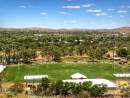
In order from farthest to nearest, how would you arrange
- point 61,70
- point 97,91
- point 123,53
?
point 123,53 → point 61,70 → point 97,91

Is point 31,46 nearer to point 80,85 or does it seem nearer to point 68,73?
point 68,73

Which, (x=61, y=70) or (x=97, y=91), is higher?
(x=97, y=91)

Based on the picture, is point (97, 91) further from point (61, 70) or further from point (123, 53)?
point (123, 53)

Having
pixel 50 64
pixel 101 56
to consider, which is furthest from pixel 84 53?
pixel 50 64

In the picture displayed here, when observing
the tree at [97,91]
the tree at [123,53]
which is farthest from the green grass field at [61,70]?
the tree at [123,53]

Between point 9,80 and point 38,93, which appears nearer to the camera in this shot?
point 38,93

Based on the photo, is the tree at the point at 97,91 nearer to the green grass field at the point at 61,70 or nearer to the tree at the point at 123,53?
the green grass field at the point at 61,70

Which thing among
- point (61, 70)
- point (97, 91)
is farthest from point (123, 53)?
point (97, 91)

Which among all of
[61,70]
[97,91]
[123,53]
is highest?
[97,91]

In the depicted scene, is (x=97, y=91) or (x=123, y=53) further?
(x=123, y=53)
